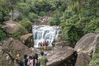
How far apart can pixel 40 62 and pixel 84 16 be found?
14322mm

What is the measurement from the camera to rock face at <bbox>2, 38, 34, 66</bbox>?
10028 millimetres

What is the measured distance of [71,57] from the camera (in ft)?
30.9

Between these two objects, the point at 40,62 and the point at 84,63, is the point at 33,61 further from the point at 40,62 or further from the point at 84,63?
the point at 84,63

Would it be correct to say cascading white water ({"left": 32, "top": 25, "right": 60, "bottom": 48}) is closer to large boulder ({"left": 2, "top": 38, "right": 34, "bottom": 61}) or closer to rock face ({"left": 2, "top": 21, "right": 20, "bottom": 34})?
rock face ({"left": 2, "top": 21, "right": 20, "bottom": 34})

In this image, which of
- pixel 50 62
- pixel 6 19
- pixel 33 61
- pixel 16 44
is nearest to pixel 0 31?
pixel 6 19

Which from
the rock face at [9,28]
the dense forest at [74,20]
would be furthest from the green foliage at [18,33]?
the rock face at [9,28]

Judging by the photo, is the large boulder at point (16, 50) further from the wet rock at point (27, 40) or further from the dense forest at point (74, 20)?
the wet rock at point (27, 40)

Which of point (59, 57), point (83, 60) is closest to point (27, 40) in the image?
point (59, 57)

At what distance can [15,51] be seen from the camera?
10.3m

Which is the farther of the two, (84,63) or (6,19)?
(6,19)

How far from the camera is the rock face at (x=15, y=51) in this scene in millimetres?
10028

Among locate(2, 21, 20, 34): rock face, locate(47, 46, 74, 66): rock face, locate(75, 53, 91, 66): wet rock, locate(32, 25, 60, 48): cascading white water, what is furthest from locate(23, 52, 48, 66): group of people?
locate(32, 25, 60, 48): cascading white water

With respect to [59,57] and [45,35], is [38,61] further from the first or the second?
[45,35]

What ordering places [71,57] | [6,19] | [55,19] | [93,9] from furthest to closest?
[55,19]
[6,19]
[93,9]
[71,57]
